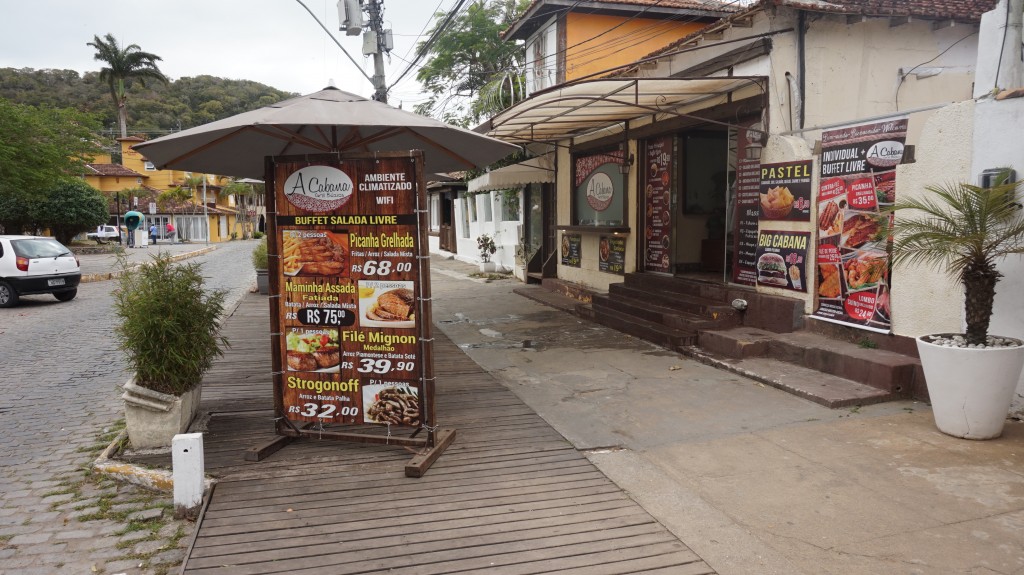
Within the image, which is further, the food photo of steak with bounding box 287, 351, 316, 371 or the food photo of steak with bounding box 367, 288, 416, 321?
the food photo of steak with bounding box 287, 351, 316, 371

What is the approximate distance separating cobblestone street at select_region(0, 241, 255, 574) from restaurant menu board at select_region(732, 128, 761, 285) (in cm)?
694

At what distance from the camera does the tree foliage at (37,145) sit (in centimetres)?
1859

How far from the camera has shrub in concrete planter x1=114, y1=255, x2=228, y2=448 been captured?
496 centimetres

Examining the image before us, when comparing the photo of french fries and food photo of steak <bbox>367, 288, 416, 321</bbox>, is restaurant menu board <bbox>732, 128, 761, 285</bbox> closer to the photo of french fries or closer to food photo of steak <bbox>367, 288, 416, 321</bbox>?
food photo of steak <bbox>367, 288, 416, 321</bbox>

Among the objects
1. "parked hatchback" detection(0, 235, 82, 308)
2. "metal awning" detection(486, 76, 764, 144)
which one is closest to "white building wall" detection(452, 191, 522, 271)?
"metal awning" detection(486, 76, 764, 144)

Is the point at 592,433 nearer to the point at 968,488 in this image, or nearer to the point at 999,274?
the point at 968,488

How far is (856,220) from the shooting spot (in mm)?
6785

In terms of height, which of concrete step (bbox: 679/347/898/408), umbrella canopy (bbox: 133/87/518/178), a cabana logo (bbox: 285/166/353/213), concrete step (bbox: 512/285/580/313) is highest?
umbrella canopy (bbox: 133/87/518/178)

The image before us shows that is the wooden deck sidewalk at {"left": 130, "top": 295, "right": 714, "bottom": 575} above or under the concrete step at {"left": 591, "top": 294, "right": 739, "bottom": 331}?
under

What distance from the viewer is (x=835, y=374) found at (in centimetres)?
658

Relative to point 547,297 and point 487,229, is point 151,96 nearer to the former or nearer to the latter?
point 487,229

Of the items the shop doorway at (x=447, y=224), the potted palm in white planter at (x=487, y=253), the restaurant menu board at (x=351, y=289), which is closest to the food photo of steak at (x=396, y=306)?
the restaurant menu board at (x=351, y=289)

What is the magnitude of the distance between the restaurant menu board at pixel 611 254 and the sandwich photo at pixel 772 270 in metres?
3.67

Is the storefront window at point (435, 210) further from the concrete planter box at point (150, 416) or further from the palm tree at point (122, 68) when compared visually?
the palm tree at point (122, 68)
